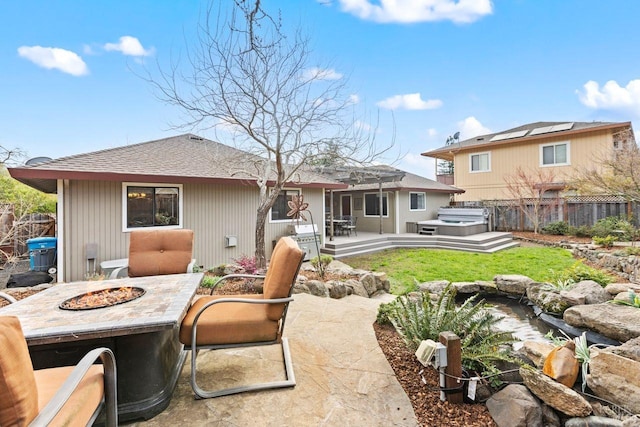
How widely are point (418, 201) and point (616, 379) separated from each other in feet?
43.1

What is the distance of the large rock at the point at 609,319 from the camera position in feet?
10.5

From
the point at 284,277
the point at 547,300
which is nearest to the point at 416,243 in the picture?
the point at 547,300

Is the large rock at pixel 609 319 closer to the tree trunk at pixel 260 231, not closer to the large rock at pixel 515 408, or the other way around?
the large rock at pixel 515 408

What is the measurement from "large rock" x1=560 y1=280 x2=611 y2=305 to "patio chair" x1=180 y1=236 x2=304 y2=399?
4195mm

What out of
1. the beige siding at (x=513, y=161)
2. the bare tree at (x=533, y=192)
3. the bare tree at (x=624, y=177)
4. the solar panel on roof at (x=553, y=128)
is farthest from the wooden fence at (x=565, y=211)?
the solar panel on roof at (x=553, y=128)

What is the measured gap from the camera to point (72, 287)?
2961 mm

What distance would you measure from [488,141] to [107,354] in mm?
19080

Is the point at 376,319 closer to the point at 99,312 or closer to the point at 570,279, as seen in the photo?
the point at 99,312

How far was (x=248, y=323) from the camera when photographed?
7.78 feet

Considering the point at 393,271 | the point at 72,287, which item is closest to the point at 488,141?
the point at 393,271

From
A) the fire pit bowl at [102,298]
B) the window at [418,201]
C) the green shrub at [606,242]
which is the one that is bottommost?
the green shrub at [606,242]

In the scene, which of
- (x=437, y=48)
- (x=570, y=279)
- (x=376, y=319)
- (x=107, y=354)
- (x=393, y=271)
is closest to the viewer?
(x=107, y=354)

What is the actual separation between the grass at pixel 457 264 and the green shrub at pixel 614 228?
2147mm

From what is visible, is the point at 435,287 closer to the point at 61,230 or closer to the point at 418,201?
the point at 61,230
